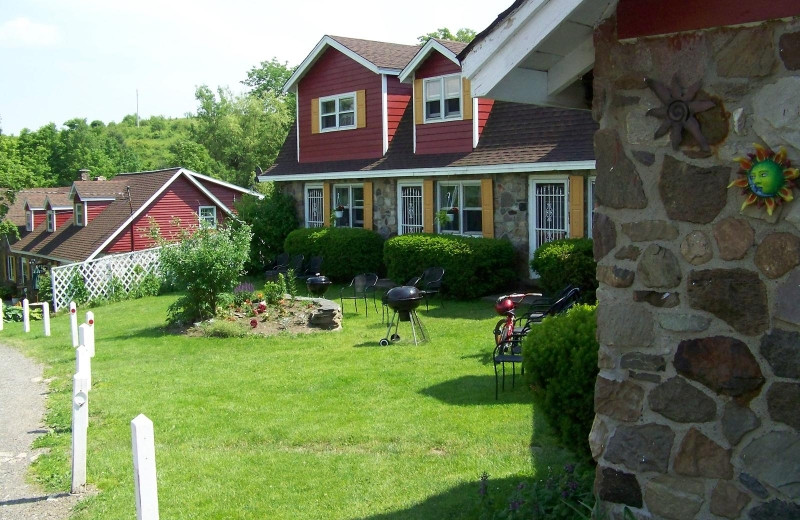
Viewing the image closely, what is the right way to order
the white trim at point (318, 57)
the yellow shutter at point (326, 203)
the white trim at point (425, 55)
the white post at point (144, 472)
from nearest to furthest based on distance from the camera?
1. the white post at point (144, 472)
2. the white trim at point (425, 55)
3. the white trim at point (318, 57)
4. the yellow shutter at point (326, 203)

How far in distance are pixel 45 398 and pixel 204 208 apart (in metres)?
23.7

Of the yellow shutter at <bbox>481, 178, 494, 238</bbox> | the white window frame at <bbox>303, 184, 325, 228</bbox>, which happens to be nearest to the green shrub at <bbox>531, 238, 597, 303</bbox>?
the yellow shutter at <bbox>481, 178, 494, 238</bbox>

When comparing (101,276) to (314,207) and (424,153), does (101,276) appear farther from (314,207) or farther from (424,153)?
(424,153)

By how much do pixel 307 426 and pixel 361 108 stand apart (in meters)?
14.4

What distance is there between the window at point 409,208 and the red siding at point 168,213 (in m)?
13.8

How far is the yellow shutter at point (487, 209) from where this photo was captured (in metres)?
17.8

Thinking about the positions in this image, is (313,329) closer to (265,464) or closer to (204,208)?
(265,464)

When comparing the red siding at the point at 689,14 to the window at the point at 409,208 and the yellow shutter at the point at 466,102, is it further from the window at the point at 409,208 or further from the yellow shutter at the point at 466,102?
the window at the point at 409,208

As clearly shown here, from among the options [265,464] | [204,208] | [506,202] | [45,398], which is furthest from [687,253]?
[204,208]

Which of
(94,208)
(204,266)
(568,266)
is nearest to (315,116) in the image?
(204,266)

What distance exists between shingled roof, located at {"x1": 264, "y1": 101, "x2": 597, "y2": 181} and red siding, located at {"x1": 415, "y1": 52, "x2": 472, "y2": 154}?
0.20 m

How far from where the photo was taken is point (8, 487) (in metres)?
7.14

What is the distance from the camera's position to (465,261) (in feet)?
53.8

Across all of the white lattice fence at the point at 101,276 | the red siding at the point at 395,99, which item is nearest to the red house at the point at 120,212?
the white lattice fence at the point at 101,276
